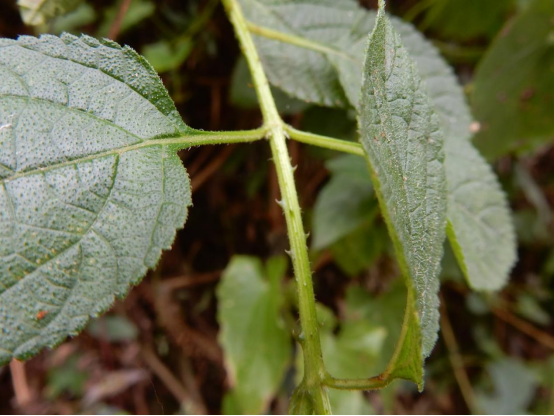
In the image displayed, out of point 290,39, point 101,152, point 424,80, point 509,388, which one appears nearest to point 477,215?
point 424,80

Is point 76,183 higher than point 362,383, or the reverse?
point 76,183

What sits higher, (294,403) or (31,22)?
(31,22)

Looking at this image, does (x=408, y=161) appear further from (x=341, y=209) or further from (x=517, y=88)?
(x=517, y=88)

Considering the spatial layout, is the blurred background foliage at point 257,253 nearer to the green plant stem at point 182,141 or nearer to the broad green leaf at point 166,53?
the broad green leaf at point 166,53

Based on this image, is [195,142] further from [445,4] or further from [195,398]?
[195,398]

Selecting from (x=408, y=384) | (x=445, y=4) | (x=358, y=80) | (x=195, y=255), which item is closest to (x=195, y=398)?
(x=195, y=255)

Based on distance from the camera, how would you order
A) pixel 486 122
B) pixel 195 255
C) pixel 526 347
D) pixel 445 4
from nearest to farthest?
pixel 486 122
pixel 445 4
pixel 195 255
pixel 526 347

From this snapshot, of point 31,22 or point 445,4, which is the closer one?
point 31,22
